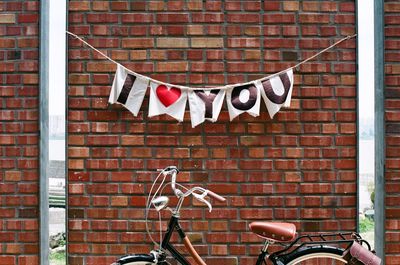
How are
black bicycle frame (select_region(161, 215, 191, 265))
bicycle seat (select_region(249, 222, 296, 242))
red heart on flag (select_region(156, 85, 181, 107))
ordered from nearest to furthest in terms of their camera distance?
bicycle seat (select_region(249, 222, 296, 242)), black bicycle frame (select_region(161, 215, 191, 265)), red heart on flag (select_region(156, 85, 181, 107))

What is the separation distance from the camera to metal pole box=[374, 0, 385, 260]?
169 inches

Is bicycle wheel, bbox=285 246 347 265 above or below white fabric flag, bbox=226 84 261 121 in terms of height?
below

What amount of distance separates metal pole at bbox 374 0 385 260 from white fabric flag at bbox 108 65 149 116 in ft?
6.37

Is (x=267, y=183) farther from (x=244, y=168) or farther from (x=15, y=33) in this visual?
(x=15, y=33)

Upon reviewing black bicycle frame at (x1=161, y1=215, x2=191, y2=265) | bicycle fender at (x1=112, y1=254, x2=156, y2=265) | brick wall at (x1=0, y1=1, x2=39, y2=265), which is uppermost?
brick wall at (x1=0, y1=1, x2=39, y2=265)

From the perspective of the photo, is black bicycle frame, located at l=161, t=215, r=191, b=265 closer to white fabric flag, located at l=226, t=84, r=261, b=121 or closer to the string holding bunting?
the string holding bunting

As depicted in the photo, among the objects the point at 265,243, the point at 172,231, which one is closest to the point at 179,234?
the point at 172,231

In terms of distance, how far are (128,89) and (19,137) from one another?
1.02 m

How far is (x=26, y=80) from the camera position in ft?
14.3

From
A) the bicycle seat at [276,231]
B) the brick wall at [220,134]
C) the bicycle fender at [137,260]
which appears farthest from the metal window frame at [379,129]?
the bicycle fender at [137,260]

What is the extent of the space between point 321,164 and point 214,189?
0.93 meters

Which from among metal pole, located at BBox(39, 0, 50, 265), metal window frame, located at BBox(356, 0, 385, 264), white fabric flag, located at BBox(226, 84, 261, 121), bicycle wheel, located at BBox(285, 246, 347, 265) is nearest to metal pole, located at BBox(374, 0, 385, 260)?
metal window frame, located at BBox(356, 0, 385, 264)

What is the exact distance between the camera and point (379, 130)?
14.1ft

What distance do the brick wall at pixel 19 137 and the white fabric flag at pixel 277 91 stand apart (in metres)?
1.94
